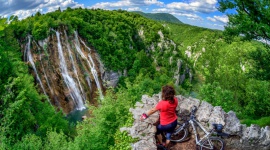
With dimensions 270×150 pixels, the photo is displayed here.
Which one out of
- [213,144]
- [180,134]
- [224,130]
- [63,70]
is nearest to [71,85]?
[63,70]

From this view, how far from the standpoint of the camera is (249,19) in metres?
11.7

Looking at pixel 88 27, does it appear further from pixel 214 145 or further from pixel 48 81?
pixel 214 145

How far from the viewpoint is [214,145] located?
395 inches

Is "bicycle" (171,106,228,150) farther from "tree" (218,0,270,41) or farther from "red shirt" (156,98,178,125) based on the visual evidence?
"tree" (218,0,270,41)

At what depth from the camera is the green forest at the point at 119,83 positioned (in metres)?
12.4

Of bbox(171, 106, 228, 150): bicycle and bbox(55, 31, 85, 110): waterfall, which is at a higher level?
bbox(171, 106, 228, 150): bicycle

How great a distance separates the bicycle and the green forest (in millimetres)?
2066

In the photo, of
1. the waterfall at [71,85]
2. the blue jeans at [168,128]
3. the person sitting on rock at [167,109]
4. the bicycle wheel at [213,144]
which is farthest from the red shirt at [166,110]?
the waterfall at [71,85]

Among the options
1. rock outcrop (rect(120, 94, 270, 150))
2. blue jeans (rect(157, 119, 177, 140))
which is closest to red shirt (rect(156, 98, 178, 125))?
blue jeans (rect(157, 119, 177, 140))

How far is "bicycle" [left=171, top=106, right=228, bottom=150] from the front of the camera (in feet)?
30.6

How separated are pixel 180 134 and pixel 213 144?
1.37m

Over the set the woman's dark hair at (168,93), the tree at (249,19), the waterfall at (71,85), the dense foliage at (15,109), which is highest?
the tree at (249,19)

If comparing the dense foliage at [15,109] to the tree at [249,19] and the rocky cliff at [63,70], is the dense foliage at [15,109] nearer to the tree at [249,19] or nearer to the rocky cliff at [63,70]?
the tree at [249,19]

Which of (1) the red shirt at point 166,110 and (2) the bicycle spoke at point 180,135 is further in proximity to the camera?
(2) the bicycle spoke at point 180,135
